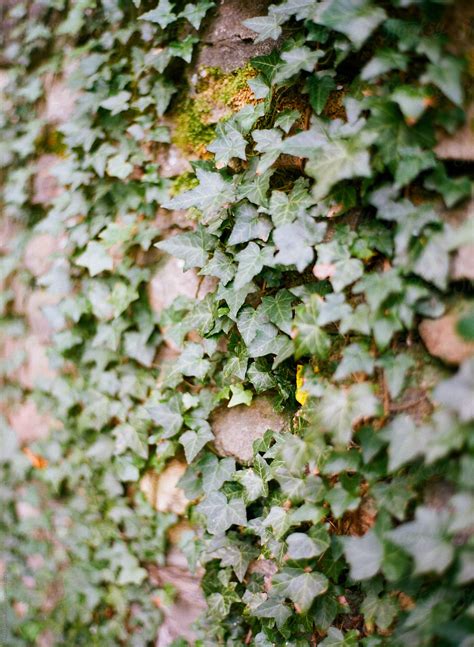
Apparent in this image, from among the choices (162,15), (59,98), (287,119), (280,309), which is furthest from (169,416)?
(59,98)

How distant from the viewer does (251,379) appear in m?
1.51

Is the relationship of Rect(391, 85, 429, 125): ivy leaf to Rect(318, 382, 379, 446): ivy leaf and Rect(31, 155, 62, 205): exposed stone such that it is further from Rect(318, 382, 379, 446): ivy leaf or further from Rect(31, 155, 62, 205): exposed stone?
Rect(31, 155, 62, 205): exposed stone

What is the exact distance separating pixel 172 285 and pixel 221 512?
33.2 inches

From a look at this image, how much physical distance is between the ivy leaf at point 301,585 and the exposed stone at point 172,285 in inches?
36.7

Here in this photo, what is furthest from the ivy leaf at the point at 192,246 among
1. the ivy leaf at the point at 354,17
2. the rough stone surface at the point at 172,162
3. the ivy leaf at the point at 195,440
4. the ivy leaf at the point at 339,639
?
the ivy leaf at the point at 339,639

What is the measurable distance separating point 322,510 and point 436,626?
0.37 meters

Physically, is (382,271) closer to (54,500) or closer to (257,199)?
(257,199)

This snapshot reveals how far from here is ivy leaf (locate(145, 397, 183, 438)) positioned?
5.63ft

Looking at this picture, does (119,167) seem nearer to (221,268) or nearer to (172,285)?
(172,285)

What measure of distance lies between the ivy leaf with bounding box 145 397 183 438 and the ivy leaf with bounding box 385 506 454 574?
871 millimetres

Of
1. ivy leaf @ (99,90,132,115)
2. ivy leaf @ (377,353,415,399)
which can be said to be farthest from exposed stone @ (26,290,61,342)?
ivy leaf @ (377,353,415,399)

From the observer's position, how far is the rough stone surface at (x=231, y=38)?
155 cm

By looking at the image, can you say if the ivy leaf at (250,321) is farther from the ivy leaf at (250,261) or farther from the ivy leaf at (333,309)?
the ivy leaf at (333,309)

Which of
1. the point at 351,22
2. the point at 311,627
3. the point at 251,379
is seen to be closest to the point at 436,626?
the point at 311,627
